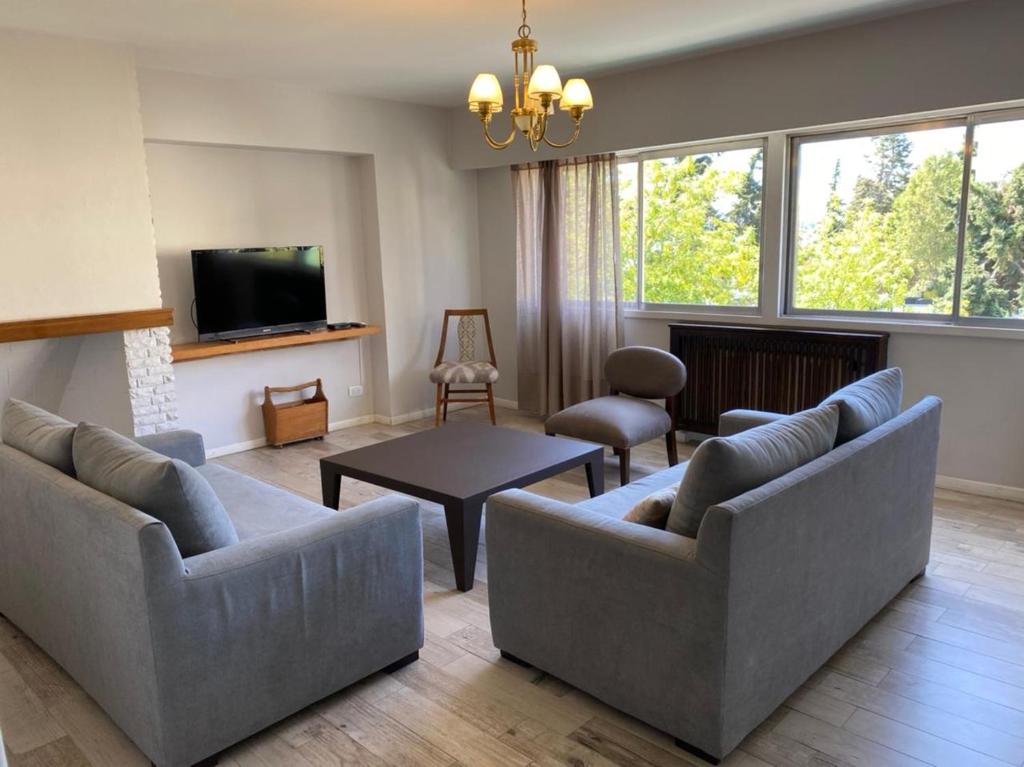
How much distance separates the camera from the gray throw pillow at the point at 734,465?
6.49ft

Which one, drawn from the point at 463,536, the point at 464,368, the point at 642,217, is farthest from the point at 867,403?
the point at 464,368

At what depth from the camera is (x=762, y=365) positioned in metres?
4.66

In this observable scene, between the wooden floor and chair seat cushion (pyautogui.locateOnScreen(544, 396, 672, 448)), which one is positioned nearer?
the wooden floor

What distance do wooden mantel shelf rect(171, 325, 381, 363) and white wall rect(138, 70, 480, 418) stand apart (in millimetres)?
310

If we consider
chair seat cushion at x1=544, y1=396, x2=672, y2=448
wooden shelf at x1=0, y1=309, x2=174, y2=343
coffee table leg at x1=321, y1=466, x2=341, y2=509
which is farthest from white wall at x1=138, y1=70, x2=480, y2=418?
chair seat cushion at x1=544, y1=396, x2=672, y2=448

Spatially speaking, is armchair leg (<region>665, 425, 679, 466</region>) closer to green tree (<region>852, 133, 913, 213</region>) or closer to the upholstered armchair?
the upholstered armchair

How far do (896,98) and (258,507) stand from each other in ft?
12.2

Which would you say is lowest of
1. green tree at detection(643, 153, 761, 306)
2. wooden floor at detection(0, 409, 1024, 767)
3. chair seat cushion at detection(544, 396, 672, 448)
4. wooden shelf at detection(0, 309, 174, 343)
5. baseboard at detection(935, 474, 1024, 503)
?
wooden floor at detection(0, 409, 1024, 767)

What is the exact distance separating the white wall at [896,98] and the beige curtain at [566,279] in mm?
560

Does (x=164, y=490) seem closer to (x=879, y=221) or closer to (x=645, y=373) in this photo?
(x=645, y=373)

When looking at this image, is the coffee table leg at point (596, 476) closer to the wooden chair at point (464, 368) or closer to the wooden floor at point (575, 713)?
the wooden floor at point (575, 713)

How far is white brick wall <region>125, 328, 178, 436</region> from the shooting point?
4254mm

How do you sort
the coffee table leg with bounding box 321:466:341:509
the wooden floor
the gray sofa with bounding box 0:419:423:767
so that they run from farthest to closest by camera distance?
the coffee table leg with bounding box 321:466:341:509 → the wooden floor → the gray sofa with bounding box 0:419:423:767

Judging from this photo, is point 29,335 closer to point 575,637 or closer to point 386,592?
point 386,592
